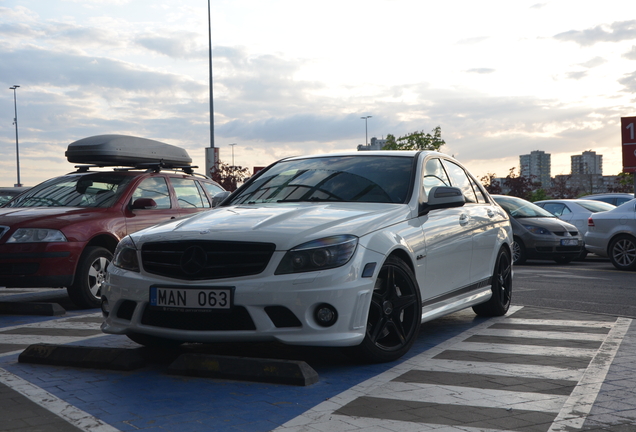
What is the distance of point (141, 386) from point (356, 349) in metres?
1.41

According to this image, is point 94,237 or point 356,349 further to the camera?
point 94,237

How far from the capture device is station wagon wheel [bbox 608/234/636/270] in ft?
47.1

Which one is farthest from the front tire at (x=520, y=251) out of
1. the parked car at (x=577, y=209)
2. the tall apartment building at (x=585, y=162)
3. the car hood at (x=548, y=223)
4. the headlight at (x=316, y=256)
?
the tall apartment building at (x=585, y=162)

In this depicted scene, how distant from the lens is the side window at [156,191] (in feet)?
31.3

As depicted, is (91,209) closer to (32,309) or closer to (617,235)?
(32,309)

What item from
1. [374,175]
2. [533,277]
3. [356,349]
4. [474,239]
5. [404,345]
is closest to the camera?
[356,349]

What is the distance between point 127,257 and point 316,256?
1.48 m

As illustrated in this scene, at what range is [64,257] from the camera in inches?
325

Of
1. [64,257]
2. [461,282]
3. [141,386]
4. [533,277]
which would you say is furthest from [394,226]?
[533,277]

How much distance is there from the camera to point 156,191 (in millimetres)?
9828

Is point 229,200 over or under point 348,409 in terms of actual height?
over

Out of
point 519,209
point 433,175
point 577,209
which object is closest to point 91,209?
point 433,175

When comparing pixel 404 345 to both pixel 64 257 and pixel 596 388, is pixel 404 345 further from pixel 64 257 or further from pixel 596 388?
pixel 64 257

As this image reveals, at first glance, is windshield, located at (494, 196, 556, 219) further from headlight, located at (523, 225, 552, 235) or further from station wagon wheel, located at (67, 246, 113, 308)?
station wagon wheel, located at (67, 246, 113, 308)
